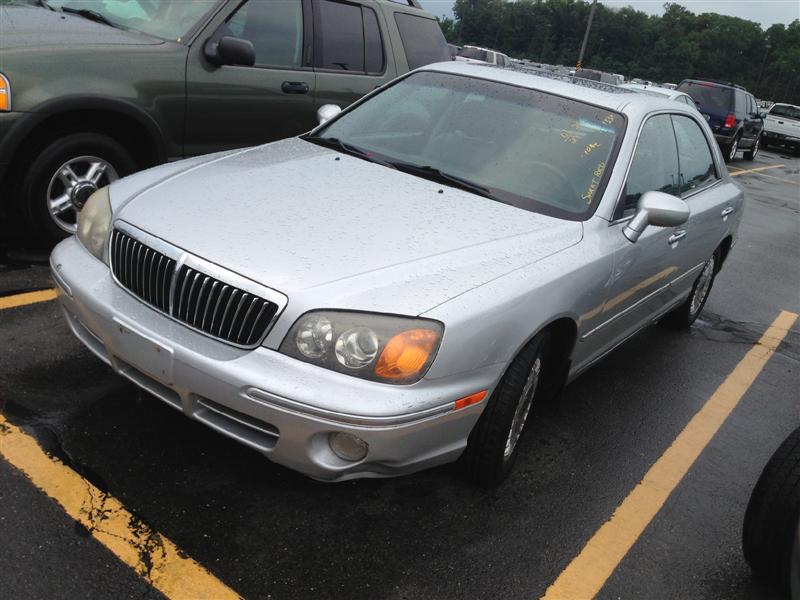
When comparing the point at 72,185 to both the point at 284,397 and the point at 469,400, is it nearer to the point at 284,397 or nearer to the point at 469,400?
the point at 284,397

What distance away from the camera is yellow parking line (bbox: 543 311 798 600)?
277 cm

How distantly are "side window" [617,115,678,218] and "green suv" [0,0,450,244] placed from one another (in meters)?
2.54

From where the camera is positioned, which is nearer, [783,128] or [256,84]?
[256,84]

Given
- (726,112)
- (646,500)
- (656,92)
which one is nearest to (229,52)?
(646,500)

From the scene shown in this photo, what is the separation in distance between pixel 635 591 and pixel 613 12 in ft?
368

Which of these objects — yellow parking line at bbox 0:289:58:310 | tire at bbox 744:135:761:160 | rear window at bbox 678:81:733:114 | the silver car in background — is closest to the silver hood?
the silver car in background

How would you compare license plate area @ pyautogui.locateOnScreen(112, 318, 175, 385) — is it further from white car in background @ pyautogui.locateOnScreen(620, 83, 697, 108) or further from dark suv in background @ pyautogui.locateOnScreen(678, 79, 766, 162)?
dark suv in background @ pyautogui.locateOnScreen(678, 79, 766, 162)

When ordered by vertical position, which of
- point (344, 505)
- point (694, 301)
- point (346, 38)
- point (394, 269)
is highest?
point (346, 38)

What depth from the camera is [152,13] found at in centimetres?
514

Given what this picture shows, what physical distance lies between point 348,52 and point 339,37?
140 millimetres

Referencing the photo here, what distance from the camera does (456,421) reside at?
8.73 feet

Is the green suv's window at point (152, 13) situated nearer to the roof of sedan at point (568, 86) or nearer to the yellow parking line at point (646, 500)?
the roof of sedan at point (568, 86)

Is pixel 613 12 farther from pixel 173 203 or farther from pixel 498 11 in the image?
pixel 173 203

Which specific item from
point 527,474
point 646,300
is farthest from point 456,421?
point 646,300
